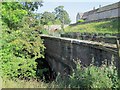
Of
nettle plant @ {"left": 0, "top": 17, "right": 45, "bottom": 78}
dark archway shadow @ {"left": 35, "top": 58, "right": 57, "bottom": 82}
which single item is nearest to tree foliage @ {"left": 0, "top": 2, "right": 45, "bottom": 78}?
nettle plant @ {"left": 0, "top": 17, "right": 45, "bottom": 78}

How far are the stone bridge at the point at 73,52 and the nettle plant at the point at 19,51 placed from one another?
1366 millimetres

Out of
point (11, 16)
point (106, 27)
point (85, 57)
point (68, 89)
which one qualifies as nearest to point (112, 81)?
point (68, 89)

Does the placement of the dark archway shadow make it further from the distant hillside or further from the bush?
the bush

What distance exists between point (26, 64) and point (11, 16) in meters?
2.65

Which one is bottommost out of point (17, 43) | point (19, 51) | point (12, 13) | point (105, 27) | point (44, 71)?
point (44, 71)

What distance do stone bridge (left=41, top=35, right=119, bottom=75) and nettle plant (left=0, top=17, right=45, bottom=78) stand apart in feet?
4.48

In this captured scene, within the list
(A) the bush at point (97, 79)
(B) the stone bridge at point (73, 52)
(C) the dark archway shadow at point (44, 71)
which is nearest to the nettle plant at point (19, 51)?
(C) the dark archway shadow at point (44, 71)

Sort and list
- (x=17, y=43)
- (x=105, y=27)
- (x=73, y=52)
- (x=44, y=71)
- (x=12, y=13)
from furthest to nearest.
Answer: (x=105, y=27) → (x=44, y=71) → (x=17, y=43) → (x=12, y=13) → (x=73, y=52)

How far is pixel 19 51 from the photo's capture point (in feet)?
43.0

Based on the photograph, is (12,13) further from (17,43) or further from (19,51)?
(19,51)

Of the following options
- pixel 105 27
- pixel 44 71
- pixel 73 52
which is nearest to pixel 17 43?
pixel 73 52

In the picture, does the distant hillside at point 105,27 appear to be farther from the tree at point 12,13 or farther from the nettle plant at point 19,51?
the tree at point 12,13

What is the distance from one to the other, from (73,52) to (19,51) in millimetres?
3356

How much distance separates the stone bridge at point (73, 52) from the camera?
7.41 m
